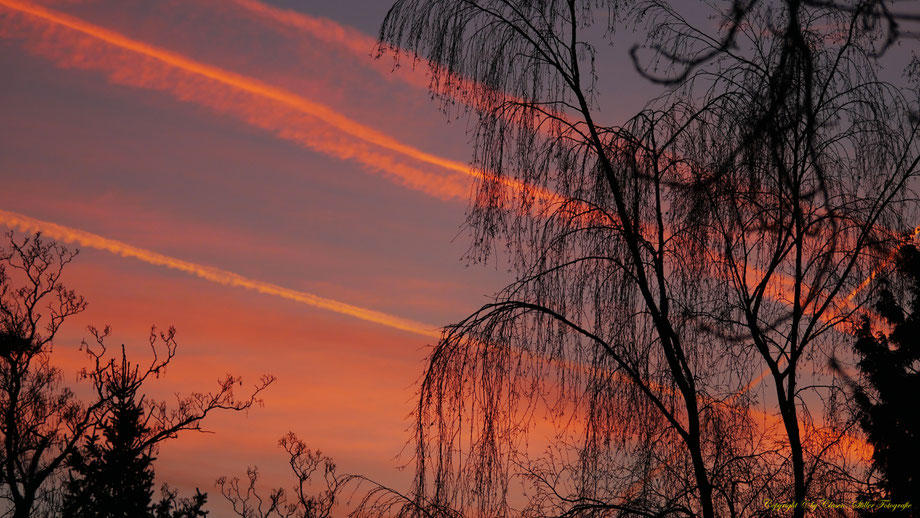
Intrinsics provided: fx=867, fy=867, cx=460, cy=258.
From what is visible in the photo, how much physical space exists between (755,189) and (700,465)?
7.30 ft

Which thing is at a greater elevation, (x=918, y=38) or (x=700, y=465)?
(x=918, y=38)

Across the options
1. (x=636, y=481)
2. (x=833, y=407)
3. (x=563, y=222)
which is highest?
(x=563, y=222)

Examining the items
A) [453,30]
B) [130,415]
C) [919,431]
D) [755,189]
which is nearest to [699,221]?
[755,189]

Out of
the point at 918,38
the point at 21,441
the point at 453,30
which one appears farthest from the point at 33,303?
the point at 918,38

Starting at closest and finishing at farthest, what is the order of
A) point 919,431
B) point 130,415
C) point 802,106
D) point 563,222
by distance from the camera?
point 563,222 < point 802,106 < point 919,431 < point 130,415

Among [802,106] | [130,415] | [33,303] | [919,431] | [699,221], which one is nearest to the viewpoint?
[699,221]

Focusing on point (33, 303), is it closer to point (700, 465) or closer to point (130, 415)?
point (130, 415)

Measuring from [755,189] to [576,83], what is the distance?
1.71 meters

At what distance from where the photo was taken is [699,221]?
260 inches

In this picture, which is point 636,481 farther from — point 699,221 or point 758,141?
point 758,141

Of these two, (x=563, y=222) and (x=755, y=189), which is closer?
(x=563, y=222)

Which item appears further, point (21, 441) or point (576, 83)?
point (21, 441)

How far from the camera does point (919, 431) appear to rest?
19062 millimetres

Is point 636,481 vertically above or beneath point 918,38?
beneath
